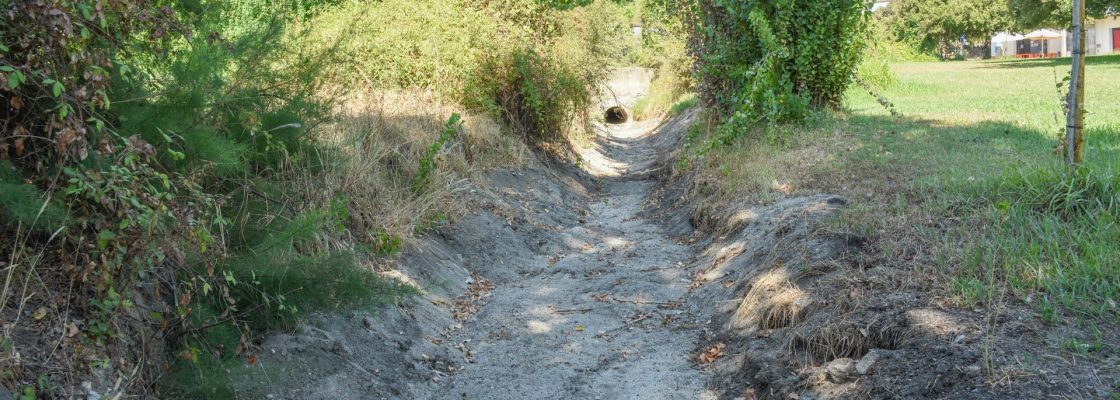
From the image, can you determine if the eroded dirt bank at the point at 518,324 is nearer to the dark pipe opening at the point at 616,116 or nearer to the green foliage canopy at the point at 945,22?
the dark pipe opening at the point at 616,116

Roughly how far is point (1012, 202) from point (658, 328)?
2707 mm

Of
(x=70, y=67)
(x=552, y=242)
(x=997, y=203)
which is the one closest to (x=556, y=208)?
(x=552, y=242)

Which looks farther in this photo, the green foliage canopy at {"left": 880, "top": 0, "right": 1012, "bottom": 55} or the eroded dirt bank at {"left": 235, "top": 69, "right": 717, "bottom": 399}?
the green foliage canopy at {"left": 880, "top": 0, "right": 1012, "bottom": 55}

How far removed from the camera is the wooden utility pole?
20.6 ft

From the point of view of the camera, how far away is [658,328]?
286 inches

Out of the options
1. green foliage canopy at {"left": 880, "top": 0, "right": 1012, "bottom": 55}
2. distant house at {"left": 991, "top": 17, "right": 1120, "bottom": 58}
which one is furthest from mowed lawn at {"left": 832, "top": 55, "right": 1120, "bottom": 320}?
green foliage canopy at {"left": 880, "top": 0, "right": 1012, "bottom": 55}

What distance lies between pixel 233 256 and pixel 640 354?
293cm

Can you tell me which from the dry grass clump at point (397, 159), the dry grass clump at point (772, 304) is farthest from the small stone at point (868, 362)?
the dry grass clump at point (397, 159)

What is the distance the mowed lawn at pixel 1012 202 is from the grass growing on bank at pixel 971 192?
0.01 meters

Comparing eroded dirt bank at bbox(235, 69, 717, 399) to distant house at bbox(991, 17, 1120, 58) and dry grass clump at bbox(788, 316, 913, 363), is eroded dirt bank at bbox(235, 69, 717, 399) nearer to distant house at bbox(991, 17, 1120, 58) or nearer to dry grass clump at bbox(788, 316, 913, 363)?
dry grass clump at bbox(788, 316, 913, 363)

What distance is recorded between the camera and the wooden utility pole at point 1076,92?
6.28 meters

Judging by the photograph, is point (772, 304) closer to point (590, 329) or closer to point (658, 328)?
point (658, 328)

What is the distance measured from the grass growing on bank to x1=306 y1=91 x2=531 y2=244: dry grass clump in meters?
3.09

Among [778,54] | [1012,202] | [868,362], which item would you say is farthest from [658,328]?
[778,54]
